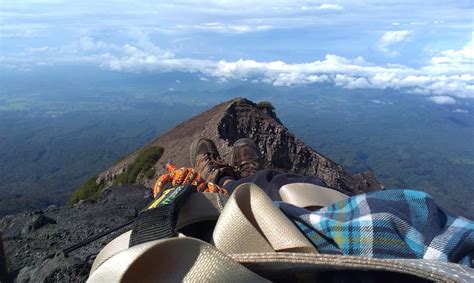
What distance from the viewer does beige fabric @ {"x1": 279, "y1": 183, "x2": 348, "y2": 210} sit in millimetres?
3405

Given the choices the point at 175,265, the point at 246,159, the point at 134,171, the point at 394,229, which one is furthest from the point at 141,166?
the point at 175,265

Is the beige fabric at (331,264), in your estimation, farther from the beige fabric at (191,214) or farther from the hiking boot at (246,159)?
the hiking boot at (246,159)

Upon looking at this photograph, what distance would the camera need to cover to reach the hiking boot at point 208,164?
6.00 meters

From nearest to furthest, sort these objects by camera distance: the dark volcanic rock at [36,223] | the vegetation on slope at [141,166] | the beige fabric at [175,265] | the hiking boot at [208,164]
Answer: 1. the beige fabric at [175,265]
2. the dark volcanic rock at [36,223]
3. the hiking boot at [208,164]
4. the vegetation on slope at [141,166]

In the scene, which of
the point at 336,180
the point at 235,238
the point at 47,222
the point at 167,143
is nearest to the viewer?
the point at 235,238

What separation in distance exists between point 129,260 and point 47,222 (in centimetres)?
484

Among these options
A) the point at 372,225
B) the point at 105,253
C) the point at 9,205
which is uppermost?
the point at 372,225

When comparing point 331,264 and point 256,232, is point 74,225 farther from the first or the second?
point 331,264

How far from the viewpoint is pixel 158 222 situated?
7.56 ft

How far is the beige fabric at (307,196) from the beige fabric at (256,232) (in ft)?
3.62

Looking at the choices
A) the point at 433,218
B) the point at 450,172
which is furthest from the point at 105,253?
the point at 450,172

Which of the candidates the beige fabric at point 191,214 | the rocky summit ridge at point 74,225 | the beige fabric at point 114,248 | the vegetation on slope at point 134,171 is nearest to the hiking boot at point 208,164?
the rocky summit ridge at point 74,225

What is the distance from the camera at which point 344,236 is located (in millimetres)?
2447

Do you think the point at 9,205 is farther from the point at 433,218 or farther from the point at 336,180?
the point at 433,218
